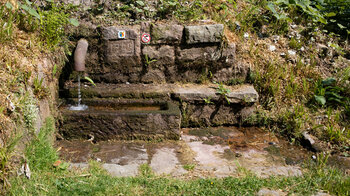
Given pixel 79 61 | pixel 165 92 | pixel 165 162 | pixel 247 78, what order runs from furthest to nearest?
pixel 247 78, pixel 165 92, pixel 79 61, pixel 165 162

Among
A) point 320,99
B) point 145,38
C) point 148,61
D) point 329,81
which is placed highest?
point 145,38

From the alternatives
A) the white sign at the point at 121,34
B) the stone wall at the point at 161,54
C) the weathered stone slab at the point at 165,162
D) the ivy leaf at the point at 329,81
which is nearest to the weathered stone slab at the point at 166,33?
the stone wall at the point at 161,54

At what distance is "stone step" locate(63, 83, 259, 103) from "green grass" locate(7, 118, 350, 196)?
130 cm

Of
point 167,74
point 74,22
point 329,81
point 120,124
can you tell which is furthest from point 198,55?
point 329,81

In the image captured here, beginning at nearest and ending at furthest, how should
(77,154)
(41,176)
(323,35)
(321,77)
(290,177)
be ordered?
1. (41,176)
2. (290,177)
3. (77,154)
4. (321,77)
5. (323,35)

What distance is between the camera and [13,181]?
108 inches

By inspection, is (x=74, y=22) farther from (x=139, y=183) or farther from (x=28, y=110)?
(x=139, y=183)

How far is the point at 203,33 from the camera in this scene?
4.82 meters

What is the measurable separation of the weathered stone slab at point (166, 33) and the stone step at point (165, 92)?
2.10 feet

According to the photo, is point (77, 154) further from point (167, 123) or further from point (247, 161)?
point (247, 161)

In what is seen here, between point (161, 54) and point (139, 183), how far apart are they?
2.27 m

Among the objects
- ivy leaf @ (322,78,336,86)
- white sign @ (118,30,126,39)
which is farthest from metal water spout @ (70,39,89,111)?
ivy leaf @ (322,78,336,86)

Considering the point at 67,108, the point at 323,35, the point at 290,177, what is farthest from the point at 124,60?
the point at 323,35

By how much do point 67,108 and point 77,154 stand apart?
0.82 metres
